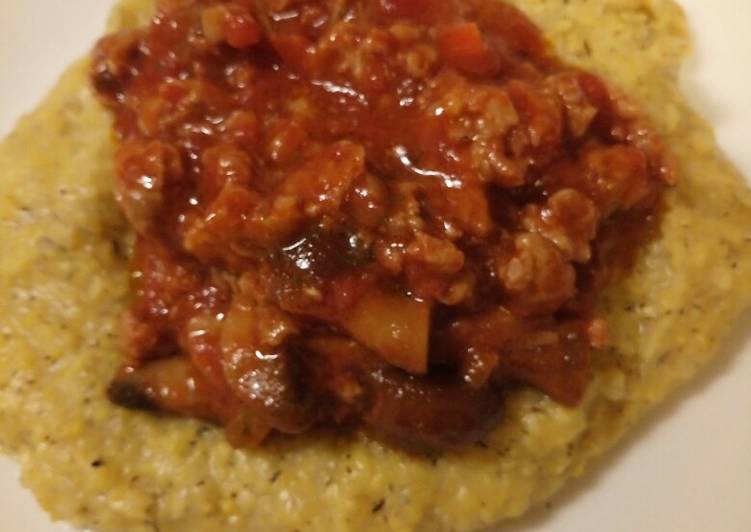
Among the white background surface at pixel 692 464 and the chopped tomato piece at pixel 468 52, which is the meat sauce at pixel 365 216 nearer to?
the chopped tomato piece at pixel 468 52

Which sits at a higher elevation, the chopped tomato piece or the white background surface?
the chopped tomato piece

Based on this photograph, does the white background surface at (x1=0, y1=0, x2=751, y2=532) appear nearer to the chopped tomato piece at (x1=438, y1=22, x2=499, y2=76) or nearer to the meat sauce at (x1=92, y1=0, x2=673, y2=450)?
the meat sauce at (x1=92, y1=0, x2=673, y2=450)

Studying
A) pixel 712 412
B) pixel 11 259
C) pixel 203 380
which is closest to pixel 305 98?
pixel 203 380

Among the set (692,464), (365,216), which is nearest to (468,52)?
(365,216)

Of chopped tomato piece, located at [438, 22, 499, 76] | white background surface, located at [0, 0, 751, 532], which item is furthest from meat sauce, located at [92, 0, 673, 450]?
white background surface, located at [0, 0, 751, 532]

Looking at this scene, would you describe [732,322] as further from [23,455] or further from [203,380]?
[23,455]

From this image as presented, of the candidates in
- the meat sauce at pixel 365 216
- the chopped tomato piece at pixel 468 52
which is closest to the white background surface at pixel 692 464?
the meat sauce at pixel 365 216

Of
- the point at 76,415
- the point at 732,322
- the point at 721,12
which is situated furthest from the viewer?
the point at 721,12

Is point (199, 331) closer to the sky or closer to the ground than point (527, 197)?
closer to the ground
